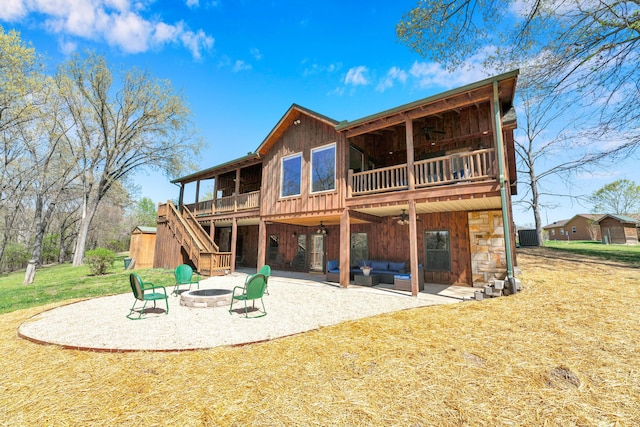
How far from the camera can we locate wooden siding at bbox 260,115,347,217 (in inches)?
386

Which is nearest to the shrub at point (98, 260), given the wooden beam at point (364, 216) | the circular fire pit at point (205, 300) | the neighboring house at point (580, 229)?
the circular fire pit at point (205, 300)

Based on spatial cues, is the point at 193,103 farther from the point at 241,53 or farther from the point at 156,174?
the point at 241,53

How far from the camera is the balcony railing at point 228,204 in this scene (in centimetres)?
1317

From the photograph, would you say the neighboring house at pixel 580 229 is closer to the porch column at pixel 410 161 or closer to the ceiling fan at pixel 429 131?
the ceiling fan at pixel 429 131

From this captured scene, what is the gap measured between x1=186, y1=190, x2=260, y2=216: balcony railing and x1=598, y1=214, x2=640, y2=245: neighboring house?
3916cm

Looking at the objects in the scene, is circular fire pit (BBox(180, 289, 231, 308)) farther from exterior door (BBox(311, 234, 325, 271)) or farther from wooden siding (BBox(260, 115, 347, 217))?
exterior door (BBox(311, 234, 325, 271))

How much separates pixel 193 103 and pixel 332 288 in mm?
20959

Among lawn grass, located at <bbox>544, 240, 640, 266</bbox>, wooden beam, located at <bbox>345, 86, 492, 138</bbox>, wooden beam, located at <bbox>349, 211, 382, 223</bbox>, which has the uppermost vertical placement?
wooden beam, located at <bbox>345, 86, 492, 138</bbox>

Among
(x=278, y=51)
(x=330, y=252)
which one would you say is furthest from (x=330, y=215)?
(x=278, y=51)

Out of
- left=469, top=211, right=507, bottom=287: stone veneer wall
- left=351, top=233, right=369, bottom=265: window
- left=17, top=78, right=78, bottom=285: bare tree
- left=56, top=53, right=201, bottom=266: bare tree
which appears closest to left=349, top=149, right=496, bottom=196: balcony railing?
left=469, top=211, right=507, bottom=287: stone veneer wall

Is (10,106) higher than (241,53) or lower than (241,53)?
lower

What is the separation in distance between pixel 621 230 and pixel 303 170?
126ft

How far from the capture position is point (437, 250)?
1002cm

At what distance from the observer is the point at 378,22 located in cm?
846
